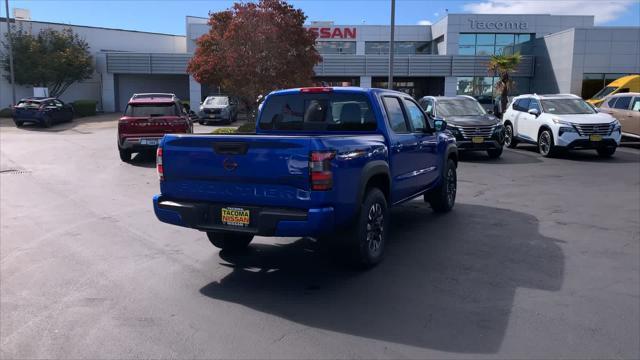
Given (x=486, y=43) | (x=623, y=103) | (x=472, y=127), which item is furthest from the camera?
(x=486, y=43)

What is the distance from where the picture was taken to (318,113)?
264 inches

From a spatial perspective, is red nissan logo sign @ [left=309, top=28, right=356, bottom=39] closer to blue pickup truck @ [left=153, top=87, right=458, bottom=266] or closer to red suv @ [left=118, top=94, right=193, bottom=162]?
red suv @ [left=118, top=94, right=193, bottom=162]

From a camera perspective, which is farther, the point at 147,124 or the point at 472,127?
the point at 147,124

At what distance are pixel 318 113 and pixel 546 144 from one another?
1124cm

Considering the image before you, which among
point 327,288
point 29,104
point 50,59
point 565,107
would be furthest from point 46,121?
point 327,288

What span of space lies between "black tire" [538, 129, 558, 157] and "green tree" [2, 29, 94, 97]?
36478 millimetres

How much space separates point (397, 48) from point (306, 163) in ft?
166

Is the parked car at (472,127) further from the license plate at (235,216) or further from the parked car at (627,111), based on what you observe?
the license plate at (235,216)

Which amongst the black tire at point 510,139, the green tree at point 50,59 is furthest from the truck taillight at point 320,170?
the green tree at point 50,59

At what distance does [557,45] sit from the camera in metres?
39.5

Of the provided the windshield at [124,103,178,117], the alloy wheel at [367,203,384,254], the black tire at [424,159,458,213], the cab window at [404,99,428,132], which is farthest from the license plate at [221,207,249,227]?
the windshield at [124,103,178,117]

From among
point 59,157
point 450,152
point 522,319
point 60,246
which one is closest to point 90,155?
point 59,157

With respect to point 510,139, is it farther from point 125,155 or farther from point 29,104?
point 29,104

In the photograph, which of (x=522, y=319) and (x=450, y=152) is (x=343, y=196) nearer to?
(x=522, y=319)
